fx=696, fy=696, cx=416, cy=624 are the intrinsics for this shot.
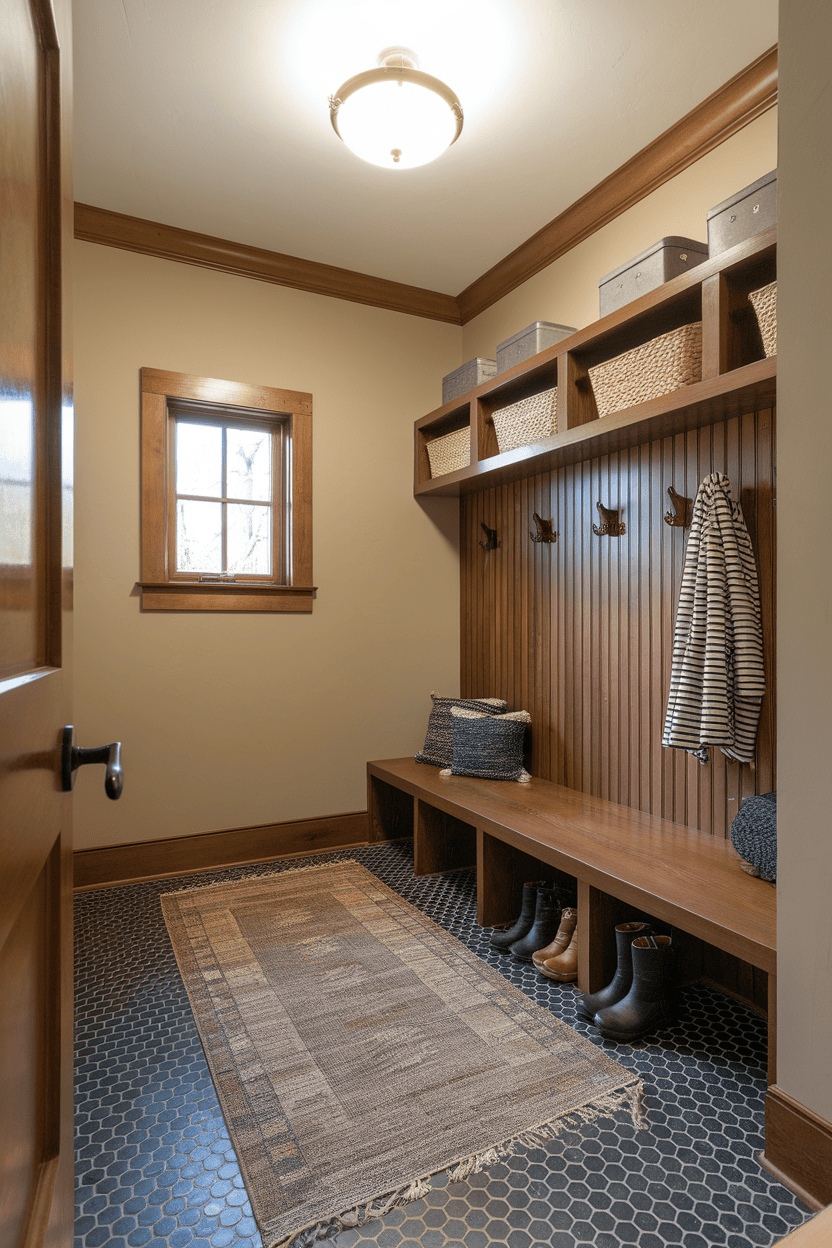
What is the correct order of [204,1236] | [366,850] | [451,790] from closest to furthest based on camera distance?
[204,1236], [451,790], [366,850]

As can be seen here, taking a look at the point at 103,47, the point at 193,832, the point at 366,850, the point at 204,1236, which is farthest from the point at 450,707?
the point at 103,47

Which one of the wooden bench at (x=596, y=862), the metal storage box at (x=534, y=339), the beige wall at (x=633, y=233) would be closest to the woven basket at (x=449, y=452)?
the metal storage box at (x=534, y=339)

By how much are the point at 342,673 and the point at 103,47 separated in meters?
2.46

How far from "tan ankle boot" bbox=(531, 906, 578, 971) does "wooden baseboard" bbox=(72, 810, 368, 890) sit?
4.58 ft

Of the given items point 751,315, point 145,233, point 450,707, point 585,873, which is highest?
point 145,233

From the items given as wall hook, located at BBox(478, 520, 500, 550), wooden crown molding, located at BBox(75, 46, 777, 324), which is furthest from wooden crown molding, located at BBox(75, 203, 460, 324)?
wall hook, located at BBox(478, 520, 500, 550)

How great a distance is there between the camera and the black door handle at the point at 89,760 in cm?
77

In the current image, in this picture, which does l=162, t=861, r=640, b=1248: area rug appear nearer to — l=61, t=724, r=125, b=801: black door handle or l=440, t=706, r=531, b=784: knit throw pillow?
l=440, t=706, r=531, b=784: knit throw pillow

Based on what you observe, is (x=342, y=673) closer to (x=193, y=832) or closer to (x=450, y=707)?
(x=450, y=707)

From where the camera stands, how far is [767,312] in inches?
70.2

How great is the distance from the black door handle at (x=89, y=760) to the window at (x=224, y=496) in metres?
2.32

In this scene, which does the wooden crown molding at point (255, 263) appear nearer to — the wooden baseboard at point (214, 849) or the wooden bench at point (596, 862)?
the wooden bench at point (596, 862)

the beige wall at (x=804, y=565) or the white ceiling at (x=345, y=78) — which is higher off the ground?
the white ceiling at (x=345, y=78)

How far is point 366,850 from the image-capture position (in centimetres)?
334
